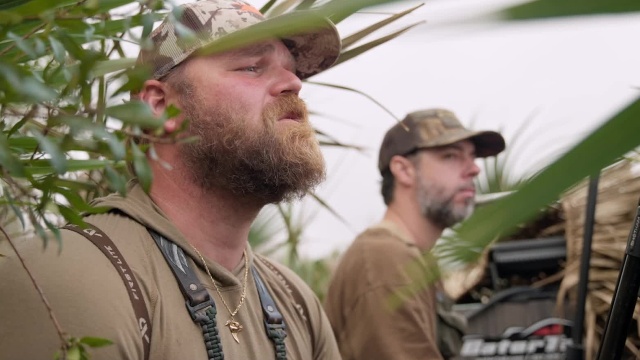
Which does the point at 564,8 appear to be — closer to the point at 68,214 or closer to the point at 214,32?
the point at 68,214

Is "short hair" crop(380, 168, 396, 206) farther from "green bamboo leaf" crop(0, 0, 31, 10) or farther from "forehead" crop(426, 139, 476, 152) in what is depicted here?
"green bamboo leaf" crop(0, 0, 31, 10)

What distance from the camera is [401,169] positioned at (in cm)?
370

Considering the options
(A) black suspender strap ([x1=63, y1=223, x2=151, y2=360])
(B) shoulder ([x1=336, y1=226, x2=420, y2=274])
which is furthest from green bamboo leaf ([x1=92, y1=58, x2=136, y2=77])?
(B) shoulder ([x1=336, y1=226, x2=420, y2=274])

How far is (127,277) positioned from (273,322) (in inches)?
15.3

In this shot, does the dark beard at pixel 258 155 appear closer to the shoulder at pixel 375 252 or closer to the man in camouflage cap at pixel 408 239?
the man in camouflage cap at pixel 408 239

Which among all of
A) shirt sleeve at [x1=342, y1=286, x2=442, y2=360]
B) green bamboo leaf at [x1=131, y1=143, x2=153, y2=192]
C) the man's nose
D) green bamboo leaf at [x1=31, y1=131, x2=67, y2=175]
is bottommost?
shirt sleeve at [x1=342, y1=286, x2=442, y2=360]

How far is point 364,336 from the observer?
2688mm

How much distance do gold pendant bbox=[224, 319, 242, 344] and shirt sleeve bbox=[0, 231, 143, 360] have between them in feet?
0.89

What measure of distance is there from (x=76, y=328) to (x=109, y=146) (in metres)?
0.78

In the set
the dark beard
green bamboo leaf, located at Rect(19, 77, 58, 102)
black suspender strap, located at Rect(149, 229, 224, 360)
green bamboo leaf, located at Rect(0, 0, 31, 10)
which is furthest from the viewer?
the dark beard

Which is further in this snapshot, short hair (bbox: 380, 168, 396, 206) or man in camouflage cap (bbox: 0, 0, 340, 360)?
short hair (bbox: 380, 168, 396, 206)

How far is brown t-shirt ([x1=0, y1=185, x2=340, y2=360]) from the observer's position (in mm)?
1452

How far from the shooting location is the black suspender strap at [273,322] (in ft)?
5.91

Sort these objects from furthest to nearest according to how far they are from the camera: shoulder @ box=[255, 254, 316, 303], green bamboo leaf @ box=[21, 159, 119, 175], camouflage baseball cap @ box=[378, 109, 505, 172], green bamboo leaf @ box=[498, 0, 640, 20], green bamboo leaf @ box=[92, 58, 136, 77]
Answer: camouflage baseball cap @ box=[378, 109, 505, 172] → shoulder @ box=[255, 254, 316, 303] → green bamboo leaf @ box=[92, 58, 136, 77] → green bamboo leaf @ box=[21, 159, 119, 175] → green bamboo leaf @ box=[498, 0, 640, 20]
